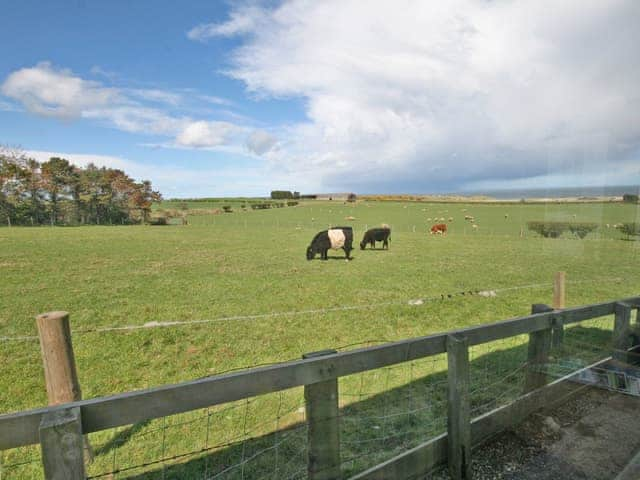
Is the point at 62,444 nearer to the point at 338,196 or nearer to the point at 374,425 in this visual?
the point at 374,425

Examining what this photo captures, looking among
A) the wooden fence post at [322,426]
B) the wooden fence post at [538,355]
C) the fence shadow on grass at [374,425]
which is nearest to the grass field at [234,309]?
the fence shadow on grass at [374,425]

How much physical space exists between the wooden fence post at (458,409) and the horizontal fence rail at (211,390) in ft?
0.31

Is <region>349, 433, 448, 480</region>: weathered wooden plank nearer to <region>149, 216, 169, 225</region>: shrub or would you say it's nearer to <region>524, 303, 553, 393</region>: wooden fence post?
<region>524, 303, 553, 393</region>: wooden fence post

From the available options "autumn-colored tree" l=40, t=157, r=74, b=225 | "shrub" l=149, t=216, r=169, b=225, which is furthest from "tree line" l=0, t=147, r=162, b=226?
"shrub" l=149, t=216, r=169, b=225

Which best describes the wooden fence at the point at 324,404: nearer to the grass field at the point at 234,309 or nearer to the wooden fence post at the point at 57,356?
the grass field at the point at 234,309

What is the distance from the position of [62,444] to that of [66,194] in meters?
61.7

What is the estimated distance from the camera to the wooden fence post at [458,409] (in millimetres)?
2594

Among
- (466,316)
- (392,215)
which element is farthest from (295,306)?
(392,215)

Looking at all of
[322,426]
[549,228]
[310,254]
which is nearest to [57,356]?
[322,426]

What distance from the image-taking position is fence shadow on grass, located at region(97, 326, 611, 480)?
3289mm

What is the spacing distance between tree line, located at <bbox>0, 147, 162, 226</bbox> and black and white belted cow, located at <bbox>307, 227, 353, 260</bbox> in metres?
41.2

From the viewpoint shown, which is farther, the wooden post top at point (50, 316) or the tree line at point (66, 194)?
the tree line at point (66, 194)

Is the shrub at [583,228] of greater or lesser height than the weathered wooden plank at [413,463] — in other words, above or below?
below

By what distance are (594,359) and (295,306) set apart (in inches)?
232
